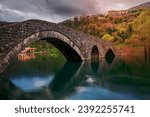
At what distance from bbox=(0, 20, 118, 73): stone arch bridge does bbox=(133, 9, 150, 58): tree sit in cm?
579

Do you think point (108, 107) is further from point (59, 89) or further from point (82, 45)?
point (82, 45)


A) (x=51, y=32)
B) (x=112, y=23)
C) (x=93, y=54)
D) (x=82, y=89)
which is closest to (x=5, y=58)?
(x=82, y=89)

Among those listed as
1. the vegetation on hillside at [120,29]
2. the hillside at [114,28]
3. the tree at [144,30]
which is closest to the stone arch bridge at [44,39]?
the tree at [144,30]

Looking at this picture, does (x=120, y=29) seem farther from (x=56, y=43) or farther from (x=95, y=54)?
(x=56, y=43)

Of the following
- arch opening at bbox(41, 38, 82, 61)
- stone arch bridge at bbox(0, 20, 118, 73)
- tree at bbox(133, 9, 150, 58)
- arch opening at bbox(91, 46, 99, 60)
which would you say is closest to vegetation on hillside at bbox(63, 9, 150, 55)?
tree at bbox(133, 9, 150, 58)

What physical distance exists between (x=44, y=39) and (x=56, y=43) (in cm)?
171

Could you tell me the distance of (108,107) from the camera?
3611 millimetres

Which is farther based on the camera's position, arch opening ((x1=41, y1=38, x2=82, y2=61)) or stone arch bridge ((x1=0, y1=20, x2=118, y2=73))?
arch opening ((x1=41, y1=38, x2=82, y2=61))

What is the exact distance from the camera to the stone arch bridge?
793 centimetres

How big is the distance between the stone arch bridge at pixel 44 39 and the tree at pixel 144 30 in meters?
5.79

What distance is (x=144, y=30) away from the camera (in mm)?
24141

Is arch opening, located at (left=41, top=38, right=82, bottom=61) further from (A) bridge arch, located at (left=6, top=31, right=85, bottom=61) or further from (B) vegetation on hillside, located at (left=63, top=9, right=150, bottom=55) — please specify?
(B) vegetation on hillside, located at (left=63, top=9, right=150, bottom=55)

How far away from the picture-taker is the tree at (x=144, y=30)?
2364 cm

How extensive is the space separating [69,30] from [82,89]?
668cm
